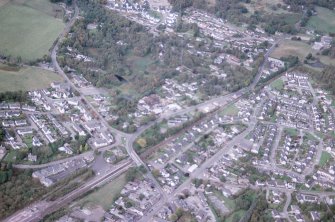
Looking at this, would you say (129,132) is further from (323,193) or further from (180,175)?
(323,193)

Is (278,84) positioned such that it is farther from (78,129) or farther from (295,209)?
(78,129)

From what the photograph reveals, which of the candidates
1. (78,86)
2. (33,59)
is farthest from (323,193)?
(33,59)

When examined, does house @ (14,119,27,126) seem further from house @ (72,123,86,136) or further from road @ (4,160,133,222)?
road @ (4,160,133,222)

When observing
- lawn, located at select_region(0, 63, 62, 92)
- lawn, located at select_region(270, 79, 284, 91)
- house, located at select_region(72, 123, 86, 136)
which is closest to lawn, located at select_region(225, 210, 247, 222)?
house, located at select_region(72, 123, 86, 136)

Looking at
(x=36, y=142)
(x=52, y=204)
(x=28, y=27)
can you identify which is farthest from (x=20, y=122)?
(x=28, y=27)

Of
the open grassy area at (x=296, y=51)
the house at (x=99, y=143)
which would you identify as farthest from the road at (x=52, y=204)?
the open grassy area at (x=296, y=51)

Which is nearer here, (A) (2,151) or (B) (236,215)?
(B) (236,215)
